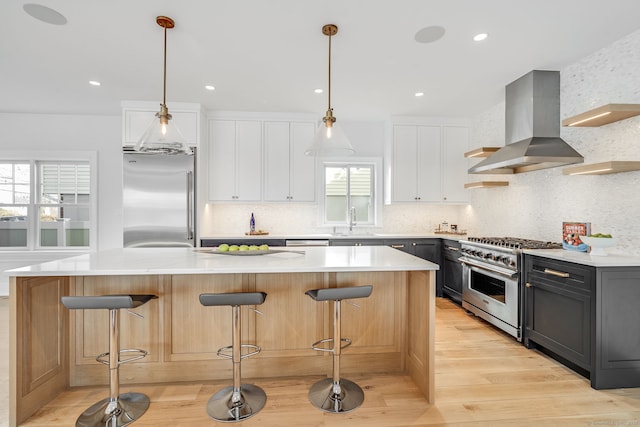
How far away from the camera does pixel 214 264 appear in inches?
76.2

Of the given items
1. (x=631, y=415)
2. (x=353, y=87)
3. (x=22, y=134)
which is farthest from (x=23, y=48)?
(x=631, y=415)

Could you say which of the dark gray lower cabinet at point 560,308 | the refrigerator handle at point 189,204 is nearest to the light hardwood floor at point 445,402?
the dark gray lower cabinet at point 560,308

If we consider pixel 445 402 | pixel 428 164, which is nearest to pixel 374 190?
pixel 428 164

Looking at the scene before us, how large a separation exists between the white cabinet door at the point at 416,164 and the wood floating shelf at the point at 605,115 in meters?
2.02

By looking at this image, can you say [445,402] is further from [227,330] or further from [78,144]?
[78,144]

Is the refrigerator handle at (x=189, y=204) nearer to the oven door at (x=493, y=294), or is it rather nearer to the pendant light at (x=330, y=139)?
the pendant light at (x=330, y=139)

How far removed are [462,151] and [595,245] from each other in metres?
2.49

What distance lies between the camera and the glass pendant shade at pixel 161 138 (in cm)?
211

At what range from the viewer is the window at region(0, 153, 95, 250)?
173 inches

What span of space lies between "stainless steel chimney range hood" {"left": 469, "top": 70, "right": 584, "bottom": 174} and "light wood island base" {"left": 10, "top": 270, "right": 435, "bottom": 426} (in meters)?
1.84

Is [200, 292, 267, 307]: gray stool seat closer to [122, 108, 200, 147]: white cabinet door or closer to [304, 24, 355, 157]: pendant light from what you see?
[304, 24, 355, 157]: pendant light

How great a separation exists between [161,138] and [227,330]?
1487mm

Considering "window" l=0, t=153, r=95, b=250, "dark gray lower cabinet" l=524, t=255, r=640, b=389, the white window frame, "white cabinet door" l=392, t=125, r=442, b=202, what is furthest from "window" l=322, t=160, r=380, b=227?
"window" l=0, t=153, r=95, b=250

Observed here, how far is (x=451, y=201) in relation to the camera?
A: 4.62 meters
